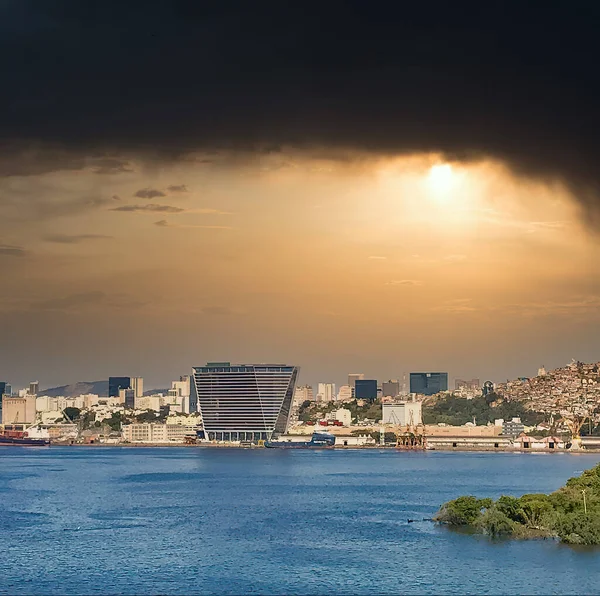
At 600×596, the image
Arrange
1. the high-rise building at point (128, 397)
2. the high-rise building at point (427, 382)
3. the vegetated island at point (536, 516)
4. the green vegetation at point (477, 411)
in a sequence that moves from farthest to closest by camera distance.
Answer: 1. the high-rise building at point (427, 382)
2. the high-rise building at point (128, 397)
3. the green vegetation at point (477, 411)
4. the vegetated island at point (536, 516)

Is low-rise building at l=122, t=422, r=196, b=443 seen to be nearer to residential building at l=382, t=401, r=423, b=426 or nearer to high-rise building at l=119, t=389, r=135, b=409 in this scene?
residential building at l=382, t=401, r=423, b=426

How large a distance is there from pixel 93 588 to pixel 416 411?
3829 inches

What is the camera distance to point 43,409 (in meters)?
165

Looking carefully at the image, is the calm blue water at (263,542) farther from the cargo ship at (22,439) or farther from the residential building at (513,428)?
the cargo ship at (22,439)

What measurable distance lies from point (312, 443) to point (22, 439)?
32.9m

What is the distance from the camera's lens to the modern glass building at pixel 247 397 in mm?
100625

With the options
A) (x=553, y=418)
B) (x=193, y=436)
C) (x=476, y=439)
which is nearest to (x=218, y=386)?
(x=193, y=436)

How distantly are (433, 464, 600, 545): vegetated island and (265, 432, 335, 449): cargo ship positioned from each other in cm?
6860

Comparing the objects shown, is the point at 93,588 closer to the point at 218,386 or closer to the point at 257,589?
the point at 257,589

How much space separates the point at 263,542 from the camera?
27.4 m

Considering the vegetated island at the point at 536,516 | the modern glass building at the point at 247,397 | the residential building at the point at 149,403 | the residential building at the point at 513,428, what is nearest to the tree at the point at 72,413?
the residential building at the point at 149,403

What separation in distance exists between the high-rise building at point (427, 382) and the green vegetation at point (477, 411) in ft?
165

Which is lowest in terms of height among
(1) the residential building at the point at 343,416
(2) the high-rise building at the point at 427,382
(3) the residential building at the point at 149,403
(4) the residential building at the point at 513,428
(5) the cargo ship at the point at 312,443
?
(5) the cargo ship at the point at 312,443

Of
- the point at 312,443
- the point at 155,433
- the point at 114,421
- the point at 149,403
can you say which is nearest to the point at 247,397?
the point at 312,443
